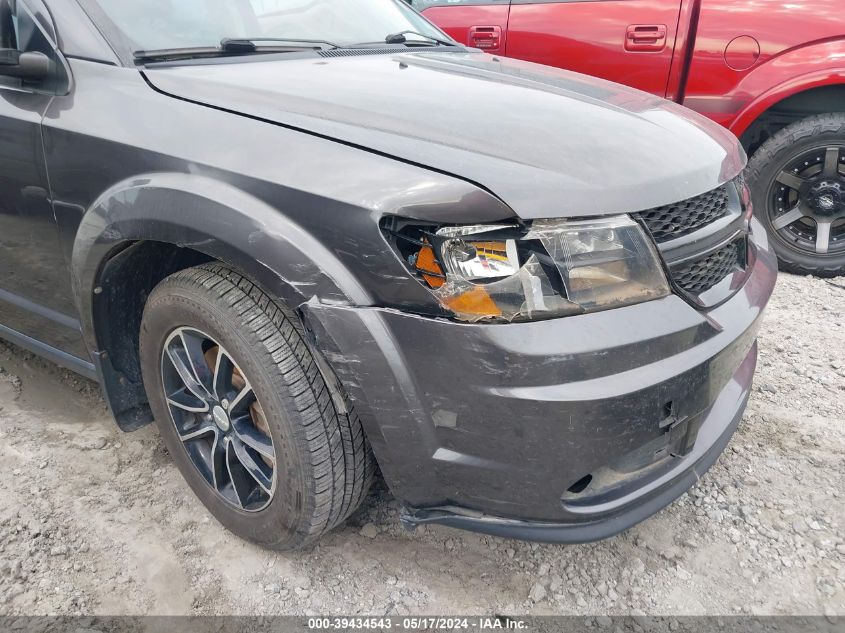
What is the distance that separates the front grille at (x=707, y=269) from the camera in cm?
167

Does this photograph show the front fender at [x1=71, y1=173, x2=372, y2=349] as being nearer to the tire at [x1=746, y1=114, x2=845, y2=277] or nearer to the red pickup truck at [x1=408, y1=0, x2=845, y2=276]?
the red pickup truck at [x1=408, y1=0, x2=845, y2=276]

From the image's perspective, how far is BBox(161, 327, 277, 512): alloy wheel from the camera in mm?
1829

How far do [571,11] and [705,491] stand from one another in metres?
2.94

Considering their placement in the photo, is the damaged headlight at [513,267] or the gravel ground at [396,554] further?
the gravel ground at [396,554]

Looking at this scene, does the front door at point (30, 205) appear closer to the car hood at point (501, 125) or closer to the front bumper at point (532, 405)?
the car hood at point (501, 125)

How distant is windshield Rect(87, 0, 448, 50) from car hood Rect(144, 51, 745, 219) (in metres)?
0.18

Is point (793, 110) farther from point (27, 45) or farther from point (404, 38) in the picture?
point (27, 45)

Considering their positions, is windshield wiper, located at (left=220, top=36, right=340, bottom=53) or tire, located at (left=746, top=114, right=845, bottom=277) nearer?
windshield wiper, located at (left=220, top=36, right=340, bottom=53)

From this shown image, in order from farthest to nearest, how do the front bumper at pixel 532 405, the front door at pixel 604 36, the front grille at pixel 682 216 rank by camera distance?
the front door at pixel 604 36, the front grille at pixel 682 216, the front bumper at pixel 532 405

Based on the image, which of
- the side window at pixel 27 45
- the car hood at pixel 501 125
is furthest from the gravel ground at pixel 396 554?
the side window at pixel 27 45

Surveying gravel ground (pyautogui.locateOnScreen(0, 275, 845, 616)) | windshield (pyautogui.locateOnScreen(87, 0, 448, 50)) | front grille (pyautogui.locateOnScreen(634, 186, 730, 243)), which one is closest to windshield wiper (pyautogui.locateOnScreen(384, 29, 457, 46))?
windshield (pyautogui.locateOnScreen(87, 0, 448, 50))

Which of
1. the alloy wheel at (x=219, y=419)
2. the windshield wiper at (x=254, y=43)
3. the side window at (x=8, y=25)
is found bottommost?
the alloy wheel at (x=219, y=419)

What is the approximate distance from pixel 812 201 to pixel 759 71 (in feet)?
2.60

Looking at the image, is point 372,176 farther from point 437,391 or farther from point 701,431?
point 701,431
